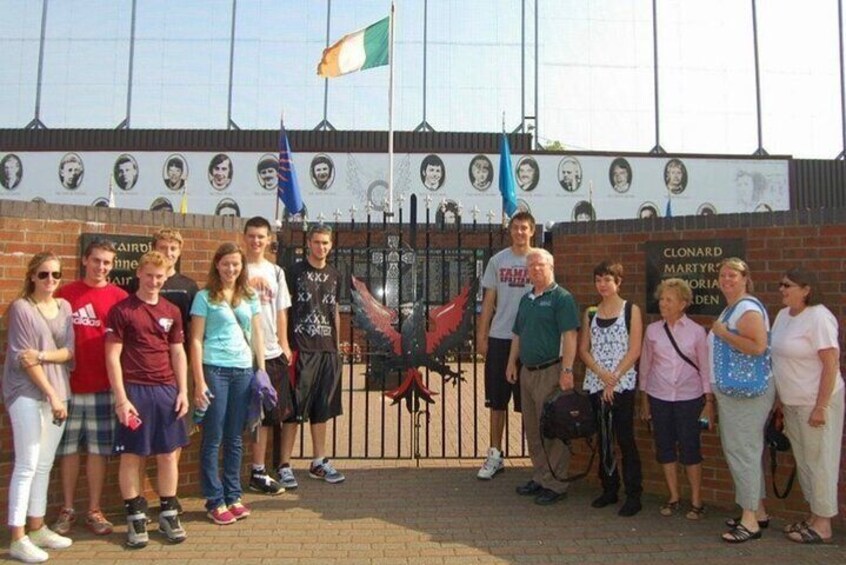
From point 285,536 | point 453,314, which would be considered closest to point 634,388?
point 453,314

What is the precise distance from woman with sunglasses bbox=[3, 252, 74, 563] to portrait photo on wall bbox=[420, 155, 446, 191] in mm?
19326

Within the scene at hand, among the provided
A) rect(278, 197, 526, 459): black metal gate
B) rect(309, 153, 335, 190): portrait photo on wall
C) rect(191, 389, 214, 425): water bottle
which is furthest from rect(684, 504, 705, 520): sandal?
rect(309, 153, 335, 190): portrait photo on wall

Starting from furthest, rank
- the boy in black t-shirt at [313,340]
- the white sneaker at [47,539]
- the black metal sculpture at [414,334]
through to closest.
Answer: the black metal sculpture at [414,334]
the boy in black t-shirt at [313,340]
the white sneaker at [47,539]

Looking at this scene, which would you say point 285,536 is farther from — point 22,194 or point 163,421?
point 22,194

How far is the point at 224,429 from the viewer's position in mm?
4484

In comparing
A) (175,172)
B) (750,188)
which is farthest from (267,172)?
(750,188)

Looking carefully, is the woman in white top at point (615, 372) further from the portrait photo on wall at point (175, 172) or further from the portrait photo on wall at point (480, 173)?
the portrait photo on wall at point (175, 172)

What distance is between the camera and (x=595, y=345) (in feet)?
15.6

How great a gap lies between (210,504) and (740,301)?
3781 mm

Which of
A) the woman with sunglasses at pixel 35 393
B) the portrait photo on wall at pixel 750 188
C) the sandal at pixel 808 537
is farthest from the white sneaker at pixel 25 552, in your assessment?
the portrait photo on wall at pixel 750 188

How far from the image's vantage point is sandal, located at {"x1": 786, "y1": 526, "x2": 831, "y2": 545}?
4.08m

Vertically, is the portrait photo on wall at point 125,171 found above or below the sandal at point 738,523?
above

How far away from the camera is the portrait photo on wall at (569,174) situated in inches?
906

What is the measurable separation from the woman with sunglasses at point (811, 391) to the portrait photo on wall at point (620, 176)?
789 inches
